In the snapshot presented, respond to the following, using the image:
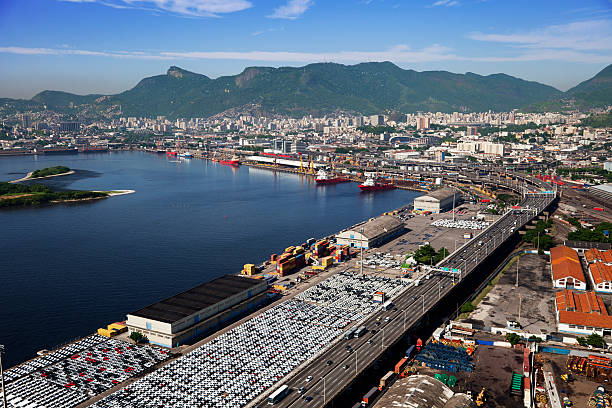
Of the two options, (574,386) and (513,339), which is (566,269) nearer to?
(513,339)

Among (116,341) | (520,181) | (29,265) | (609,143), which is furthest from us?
(609,143)

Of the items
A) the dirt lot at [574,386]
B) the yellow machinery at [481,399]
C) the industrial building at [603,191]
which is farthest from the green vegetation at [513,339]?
the industrial building at [603,191]

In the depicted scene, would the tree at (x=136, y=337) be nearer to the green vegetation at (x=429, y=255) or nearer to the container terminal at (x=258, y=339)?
the container terminal at (x=258, y=339)

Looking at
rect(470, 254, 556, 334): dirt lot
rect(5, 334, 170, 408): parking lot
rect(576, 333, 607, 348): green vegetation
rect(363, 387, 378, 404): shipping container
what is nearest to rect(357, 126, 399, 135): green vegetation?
rect(470, 254, 556, 334): dirt lot

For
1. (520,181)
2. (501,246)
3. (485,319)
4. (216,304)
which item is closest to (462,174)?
(520,181)

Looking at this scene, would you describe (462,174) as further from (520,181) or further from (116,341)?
(116,341)

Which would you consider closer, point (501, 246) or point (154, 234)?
point (501, 246)

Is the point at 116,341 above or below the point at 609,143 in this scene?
below
